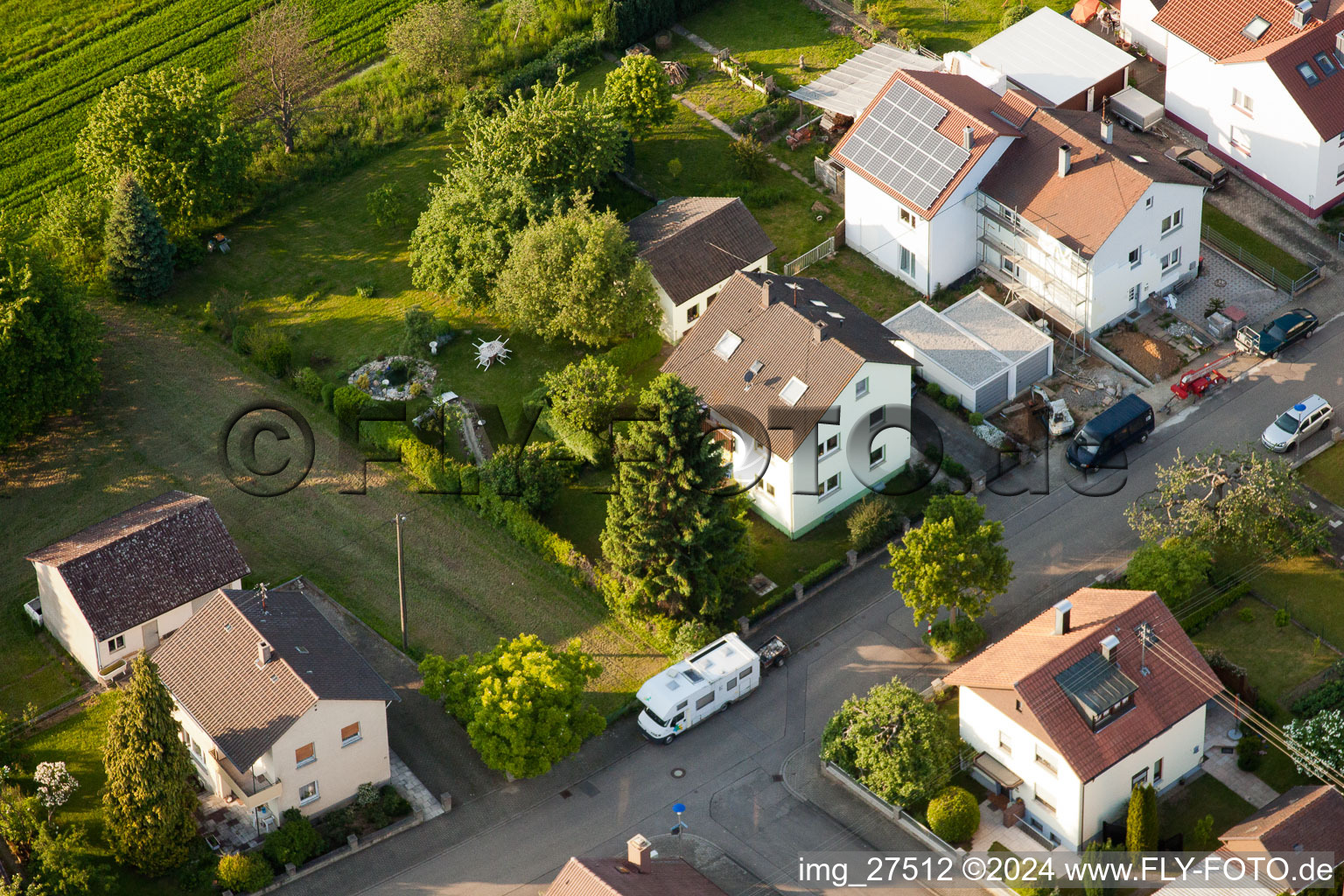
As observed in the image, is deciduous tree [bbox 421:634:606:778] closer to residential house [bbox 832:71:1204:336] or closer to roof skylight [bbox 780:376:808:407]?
roof skylight [bbox 780:376:808:407]

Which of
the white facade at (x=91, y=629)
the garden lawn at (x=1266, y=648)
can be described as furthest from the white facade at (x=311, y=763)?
the garden lawn at (x=1266, y=648)

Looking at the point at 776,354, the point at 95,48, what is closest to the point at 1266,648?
the point at 776,354

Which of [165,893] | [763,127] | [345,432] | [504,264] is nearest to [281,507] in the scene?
[345,432]

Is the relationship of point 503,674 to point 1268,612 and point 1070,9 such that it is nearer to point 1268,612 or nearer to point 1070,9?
point 1268,612

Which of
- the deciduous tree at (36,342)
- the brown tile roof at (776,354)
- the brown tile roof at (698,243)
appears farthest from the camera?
the brown tile roof at (698,243)

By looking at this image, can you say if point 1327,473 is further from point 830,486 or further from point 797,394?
point 797,394

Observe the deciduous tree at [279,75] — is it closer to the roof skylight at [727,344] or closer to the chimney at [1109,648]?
the roof skylight at [727,344]
